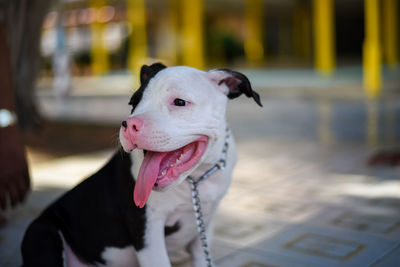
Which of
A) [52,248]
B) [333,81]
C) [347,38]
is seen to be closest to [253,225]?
[52,248]

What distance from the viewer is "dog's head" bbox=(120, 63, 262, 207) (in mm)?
1640

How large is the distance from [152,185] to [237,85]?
0.61m

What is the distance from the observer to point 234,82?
1.95m

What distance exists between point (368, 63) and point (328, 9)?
5.74 ft

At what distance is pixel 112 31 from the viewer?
85.0ft

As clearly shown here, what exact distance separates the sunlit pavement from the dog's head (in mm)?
852

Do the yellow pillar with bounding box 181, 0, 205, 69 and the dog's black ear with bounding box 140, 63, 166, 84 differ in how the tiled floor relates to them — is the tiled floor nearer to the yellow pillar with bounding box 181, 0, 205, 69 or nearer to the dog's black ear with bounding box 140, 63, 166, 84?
the dog's black ear with bounding box 140, 63, 166, 84

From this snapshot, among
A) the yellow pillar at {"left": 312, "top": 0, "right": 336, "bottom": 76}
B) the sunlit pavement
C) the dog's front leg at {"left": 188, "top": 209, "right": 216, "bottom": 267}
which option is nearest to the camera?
the dog's front leg at {"left": 188, "top": 209, "right": 216, "bottom": 267}

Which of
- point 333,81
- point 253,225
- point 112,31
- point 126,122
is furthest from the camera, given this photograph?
point 112,31

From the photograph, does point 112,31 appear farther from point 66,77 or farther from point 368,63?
point 368,63

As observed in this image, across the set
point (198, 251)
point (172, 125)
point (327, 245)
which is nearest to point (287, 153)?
point (327, 245)

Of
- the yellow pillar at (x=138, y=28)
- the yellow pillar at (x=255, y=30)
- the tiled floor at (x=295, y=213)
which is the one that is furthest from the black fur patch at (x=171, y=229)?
the yellow pillar at (x=255, y=30)

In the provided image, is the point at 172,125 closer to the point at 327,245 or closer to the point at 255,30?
the point at 327,245

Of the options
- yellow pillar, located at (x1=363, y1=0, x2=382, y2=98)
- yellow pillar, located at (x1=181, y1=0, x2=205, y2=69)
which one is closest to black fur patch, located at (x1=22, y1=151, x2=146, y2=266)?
yellow pillar, located at (x1=363, y1=0, x2=382, y2=98)
